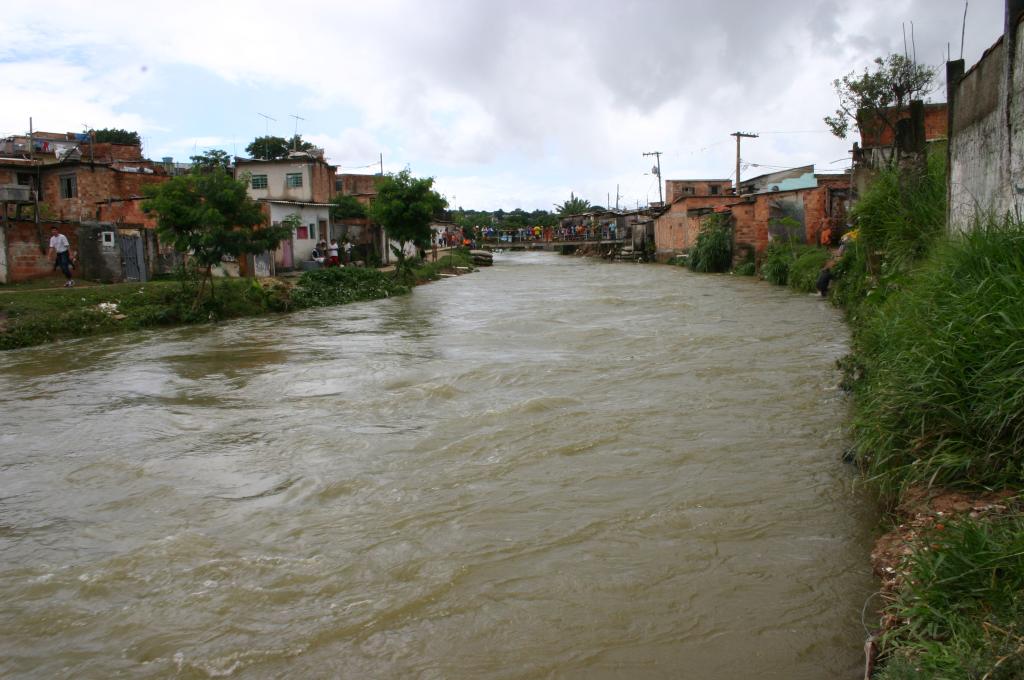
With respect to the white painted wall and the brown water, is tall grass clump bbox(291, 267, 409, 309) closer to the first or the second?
the white painted wall

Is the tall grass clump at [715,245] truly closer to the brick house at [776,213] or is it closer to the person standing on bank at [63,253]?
the brick house at [776,213]

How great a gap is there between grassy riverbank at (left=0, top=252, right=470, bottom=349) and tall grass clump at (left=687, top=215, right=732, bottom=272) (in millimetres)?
13379

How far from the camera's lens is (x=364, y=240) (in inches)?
1366

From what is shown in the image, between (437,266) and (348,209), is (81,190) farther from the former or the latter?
(437,266)

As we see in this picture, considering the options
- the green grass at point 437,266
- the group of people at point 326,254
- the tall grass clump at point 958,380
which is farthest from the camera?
the green grass at point 437,266

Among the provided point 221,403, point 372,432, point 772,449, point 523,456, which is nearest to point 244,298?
point 221,403

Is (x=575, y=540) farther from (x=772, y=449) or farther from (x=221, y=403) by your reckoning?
(x=221, y=403)

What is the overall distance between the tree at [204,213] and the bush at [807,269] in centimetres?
1356

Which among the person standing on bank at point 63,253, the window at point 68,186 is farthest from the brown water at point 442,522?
the window at point 68,186

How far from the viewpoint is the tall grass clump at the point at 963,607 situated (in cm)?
238

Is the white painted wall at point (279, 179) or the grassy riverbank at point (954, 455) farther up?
the white painted wall at point (279, 179)

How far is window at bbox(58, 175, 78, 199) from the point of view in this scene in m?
28.3

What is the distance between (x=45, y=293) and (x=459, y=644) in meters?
15.7

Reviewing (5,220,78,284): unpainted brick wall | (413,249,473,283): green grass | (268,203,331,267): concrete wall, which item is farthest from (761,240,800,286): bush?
(5,220,78,284): unpainted brick wall
